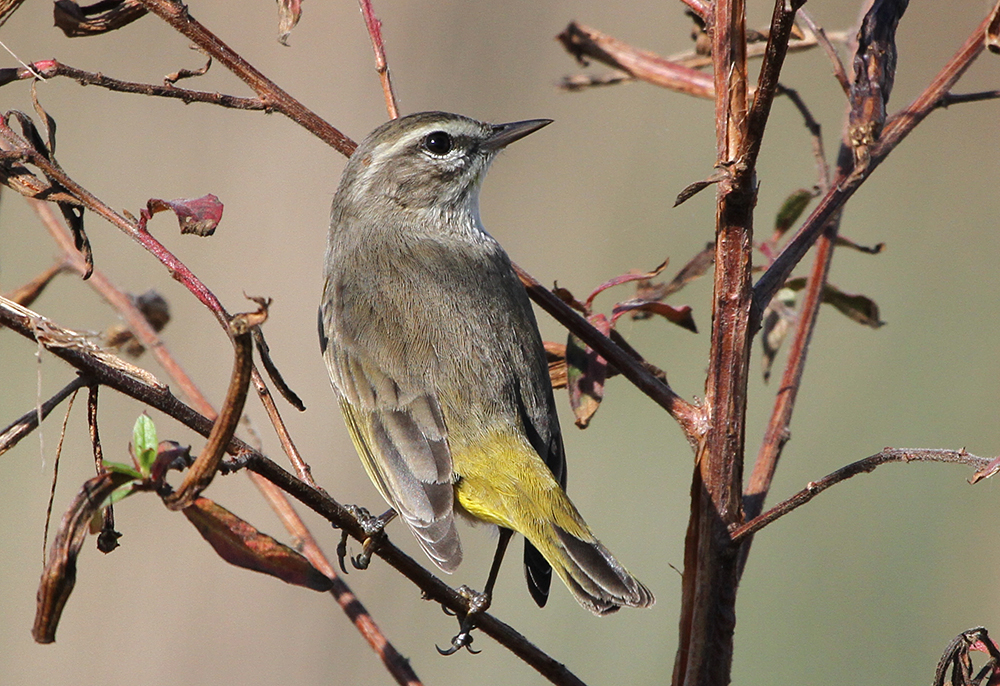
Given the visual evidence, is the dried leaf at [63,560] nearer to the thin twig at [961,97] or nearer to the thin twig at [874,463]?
the thin twig at [874,463]

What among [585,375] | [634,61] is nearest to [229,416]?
[585,375]

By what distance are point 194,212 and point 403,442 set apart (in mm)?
1158

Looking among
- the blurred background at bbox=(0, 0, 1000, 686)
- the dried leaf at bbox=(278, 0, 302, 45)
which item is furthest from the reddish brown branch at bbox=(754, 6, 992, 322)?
the blurred background at bbox=(0, 0, 1000, 686)

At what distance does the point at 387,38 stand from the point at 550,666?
6.07m

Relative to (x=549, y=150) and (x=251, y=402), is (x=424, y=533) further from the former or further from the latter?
(x=549, y=150)

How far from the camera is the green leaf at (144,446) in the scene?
1471 mm

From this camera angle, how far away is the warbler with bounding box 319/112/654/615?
270 centimetres

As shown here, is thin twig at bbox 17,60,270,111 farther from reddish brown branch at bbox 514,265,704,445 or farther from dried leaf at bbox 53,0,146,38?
reddish brown branch at bbox 514,265,704,445

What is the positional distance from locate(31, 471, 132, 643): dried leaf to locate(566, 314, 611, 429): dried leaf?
1.20 metres

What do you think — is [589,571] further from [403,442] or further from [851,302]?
[851,302]

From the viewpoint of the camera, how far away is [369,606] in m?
5.81

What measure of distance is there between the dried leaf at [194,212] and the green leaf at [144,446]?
1.63ft

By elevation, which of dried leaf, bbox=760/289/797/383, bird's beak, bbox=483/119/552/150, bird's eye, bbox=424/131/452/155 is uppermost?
bird's beak, bbox=483/119/552/150

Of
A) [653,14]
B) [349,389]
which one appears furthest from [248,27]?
[349,389]
